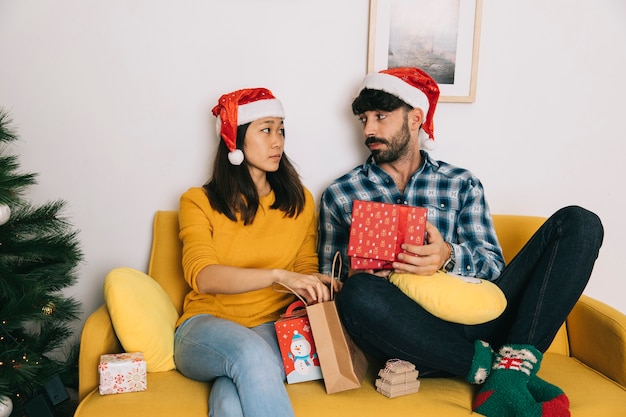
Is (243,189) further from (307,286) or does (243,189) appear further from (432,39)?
(432,39)

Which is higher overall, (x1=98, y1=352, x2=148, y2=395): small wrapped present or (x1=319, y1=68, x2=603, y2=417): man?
(x1=319, y1=68, x2=603, y2=417): man

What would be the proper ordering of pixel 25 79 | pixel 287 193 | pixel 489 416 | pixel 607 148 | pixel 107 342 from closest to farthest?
pixel 489 416 → pixel 107 342 → pixel 287 193 → pixel 25 79 → pixel 607 148

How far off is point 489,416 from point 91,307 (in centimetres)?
157

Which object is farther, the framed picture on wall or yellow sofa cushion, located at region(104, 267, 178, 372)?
the framed picture on wall

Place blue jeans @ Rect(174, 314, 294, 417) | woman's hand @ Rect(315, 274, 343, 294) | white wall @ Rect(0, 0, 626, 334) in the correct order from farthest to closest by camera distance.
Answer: white wall @ Rect(0, 0, 626, 334) → woman's hand @ Rect(315, 274, 343, 294) → blue jeans @ Rect(174, 314, 294, 417)

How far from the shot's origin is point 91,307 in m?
2.42

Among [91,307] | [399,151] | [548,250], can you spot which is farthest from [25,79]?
[548,250]

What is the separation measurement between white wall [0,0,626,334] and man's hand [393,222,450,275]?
27.8 inches

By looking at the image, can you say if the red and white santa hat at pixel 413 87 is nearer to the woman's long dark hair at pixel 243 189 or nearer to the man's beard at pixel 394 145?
the man's beard at pixel 394 145

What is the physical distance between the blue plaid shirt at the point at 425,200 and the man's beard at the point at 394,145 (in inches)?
2.8

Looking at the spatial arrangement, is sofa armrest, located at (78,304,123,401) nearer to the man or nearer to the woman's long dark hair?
the woman's long dark hair

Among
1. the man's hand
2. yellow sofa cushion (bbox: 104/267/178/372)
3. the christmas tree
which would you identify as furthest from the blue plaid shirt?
the christmas tree

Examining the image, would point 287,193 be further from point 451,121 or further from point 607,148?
point 607,148

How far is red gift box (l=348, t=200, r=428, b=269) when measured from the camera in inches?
69.2
